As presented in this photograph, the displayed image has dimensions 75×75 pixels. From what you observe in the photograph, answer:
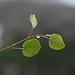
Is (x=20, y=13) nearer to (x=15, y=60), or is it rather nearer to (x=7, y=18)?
(x=7, y=18)

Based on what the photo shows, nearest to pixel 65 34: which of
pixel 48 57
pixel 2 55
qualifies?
pixel 48 57

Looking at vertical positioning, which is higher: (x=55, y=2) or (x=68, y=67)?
(x=55, y=2)

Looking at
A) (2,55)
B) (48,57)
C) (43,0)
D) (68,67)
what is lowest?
(68,67)

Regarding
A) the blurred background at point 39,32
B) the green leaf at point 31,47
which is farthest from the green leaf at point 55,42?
the blurred background at point 39,32

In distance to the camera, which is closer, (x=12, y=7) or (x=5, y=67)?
(x=5, y=67)

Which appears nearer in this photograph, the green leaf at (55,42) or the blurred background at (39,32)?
the green leaf at (55,42)

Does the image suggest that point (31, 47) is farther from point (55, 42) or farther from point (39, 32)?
point (39, 32)

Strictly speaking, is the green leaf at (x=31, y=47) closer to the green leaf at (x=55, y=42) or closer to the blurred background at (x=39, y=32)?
the green leaf at (x=55, y=42)
